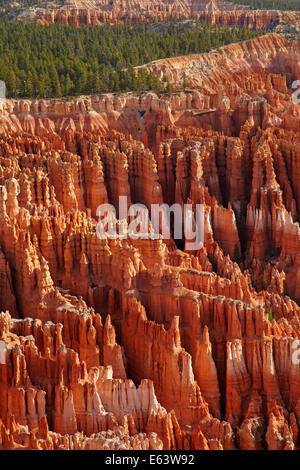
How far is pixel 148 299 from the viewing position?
114 feet

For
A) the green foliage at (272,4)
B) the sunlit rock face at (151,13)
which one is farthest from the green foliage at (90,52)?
the green foliage at (272,4)

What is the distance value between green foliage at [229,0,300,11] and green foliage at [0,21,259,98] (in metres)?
26.4

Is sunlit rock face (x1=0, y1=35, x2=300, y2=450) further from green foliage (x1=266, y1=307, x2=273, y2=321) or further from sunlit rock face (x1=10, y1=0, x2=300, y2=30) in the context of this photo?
sunlit rock face (x1=10, y1=0, x2=300, y2=30)

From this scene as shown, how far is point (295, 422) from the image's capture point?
30.0 m

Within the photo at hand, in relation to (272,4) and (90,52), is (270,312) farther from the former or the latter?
(272,4)

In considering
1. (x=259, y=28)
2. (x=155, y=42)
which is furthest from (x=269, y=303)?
(x=259, y=28)

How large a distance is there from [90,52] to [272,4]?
211 ft

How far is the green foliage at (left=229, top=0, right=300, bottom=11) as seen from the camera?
14262cm

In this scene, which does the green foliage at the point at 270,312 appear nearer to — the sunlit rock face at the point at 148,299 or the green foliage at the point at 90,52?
the sunlit rock face at the point at 148,299

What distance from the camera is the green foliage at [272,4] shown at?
143 meters

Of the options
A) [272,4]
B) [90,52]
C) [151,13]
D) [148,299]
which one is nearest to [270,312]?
[148,299]

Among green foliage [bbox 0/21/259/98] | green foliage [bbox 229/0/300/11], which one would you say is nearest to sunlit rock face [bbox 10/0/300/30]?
green foliage [bbox 229/0/300/11]
